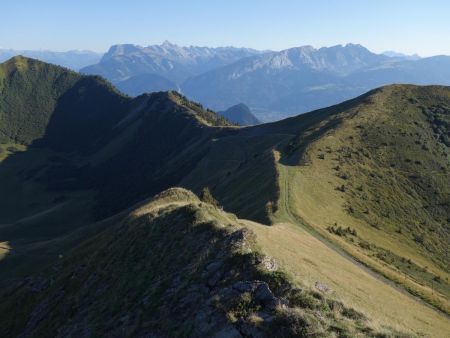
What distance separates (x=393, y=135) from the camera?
118m

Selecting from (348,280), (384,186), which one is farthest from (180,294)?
(384,186)

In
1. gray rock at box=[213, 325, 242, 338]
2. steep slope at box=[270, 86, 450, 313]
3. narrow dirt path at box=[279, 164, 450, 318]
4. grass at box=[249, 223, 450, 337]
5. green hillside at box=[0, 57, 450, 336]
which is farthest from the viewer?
steep slope at box=[270, 86, 450, 313]

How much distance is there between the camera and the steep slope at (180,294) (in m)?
21.7

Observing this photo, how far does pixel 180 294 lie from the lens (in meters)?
28.2

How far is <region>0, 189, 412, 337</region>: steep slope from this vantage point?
2166cm

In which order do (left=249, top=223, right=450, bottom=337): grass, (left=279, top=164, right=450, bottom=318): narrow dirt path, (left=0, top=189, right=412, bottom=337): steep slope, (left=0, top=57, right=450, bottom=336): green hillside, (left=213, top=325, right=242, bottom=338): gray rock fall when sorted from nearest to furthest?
(left=213, top=325, right=242, bottom=338): gray rock
(left=0, top=189, right=412, bottom=337): steep slope
(left=0, top=57, right=450, bottom=336): green hillside
(left=249, top=223, right=450, bottom=337): grass
(left=279, top=164, right=450, bottom=318): narrow dirt path

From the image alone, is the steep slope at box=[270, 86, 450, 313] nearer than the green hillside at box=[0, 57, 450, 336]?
No

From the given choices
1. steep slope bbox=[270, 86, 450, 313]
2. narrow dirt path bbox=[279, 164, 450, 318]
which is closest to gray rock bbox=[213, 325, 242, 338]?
narrow dirt path bbox=[279, 164, 450, 318]

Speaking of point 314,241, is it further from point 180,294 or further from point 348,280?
point 180,294

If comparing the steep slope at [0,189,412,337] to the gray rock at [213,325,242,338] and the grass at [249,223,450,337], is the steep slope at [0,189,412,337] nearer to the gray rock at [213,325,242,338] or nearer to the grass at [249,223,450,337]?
the gray rock at [213,325,242,338]

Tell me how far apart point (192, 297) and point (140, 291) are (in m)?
7.20

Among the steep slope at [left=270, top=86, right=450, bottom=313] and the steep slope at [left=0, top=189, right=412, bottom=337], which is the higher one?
the steep slope at [left=0, top=189, right=412, bottom=337]

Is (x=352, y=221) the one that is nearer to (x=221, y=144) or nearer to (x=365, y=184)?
(x=365, y=184)

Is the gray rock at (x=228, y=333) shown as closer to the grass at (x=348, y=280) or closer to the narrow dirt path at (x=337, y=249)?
the grass at (x=348, y=280)
